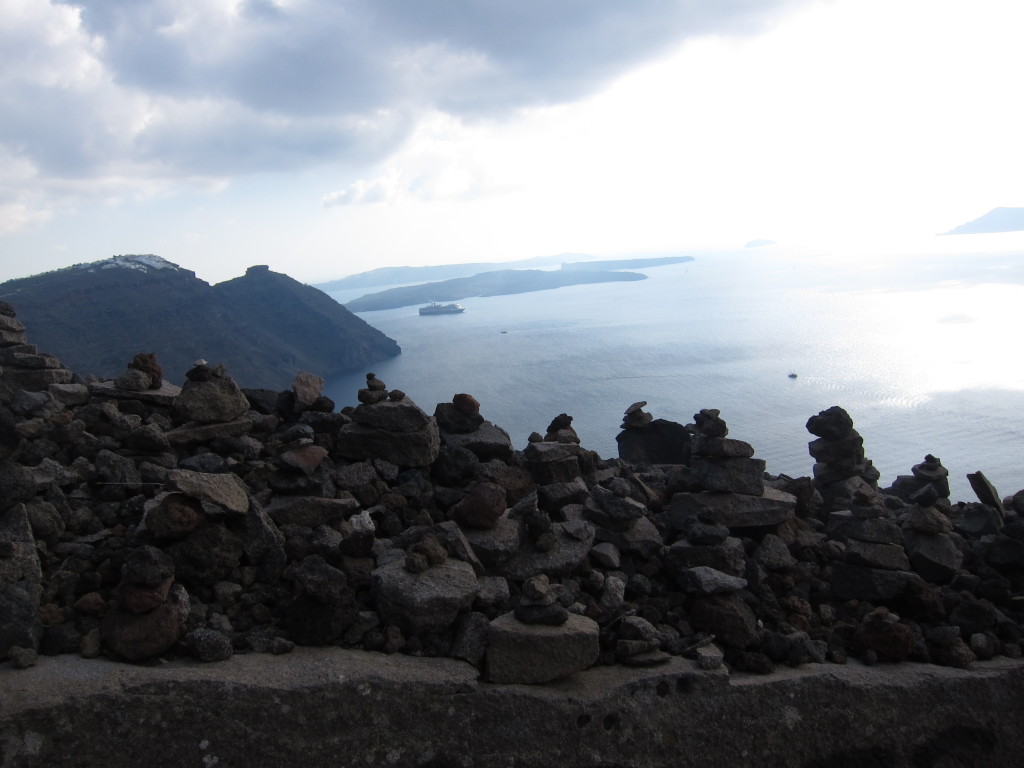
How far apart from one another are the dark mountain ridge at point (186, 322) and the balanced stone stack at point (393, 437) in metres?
23.7

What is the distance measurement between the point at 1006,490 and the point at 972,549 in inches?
437

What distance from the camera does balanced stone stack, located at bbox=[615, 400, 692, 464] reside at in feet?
37.5

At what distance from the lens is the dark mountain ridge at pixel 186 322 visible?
29.0 metres

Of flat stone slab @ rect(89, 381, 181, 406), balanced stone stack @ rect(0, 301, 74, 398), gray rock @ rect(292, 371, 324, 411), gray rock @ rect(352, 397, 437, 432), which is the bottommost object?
gray rock @ rect(352, 397, 437, 432)

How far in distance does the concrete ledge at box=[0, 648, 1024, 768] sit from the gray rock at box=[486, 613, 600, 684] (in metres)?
0.09

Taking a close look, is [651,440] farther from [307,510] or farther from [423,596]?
[423,596]

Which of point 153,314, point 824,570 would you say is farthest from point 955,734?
point 153,314

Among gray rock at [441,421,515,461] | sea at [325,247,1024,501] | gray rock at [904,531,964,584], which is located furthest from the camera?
sea at [325,247,1024,501]

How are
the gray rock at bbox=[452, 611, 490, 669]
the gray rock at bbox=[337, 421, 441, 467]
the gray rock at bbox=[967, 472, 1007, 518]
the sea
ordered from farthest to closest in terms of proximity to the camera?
1. the sea
2. the gray rock at bbox=[967, 472, 1007, 518]
3. the gray rock at bbox=[337, 421, 441, 467]
4. the gray rock at bbox=[452, 611, 490, 669]

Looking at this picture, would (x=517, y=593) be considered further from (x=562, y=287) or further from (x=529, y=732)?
(x=562, y=287)

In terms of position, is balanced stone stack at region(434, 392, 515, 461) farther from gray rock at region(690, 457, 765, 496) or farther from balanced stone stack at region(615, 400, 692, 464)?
balanced stone stack at region(615, 400, 692, 464)

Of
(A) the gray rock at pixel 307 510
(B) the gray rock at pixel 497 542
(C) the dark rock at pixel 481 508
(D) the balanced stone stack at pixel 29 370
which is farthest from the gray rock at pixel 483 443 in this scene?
(D) the balanced stone stack at pixel 29 370

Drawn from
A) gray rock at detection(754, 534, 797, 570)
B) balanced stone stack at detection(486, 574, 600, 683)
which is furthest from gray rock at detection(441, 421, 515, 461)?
balanced stone stack at detection(486, 574, 600, 683)

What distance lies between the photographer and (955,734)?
5.36 metres
